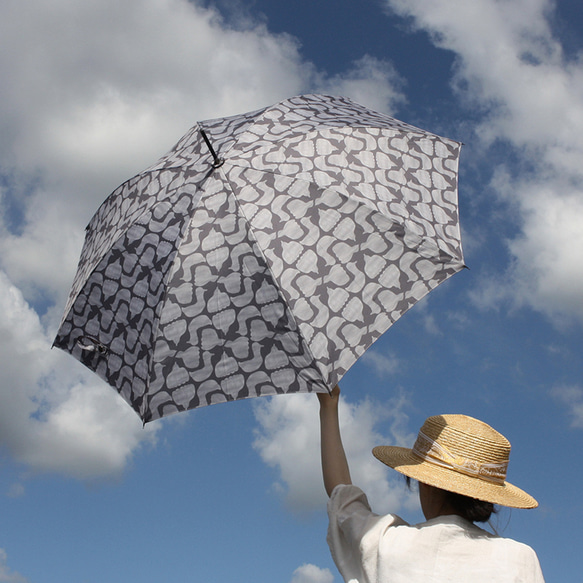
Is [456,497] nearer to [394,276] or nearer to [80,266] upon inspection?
[394,276]

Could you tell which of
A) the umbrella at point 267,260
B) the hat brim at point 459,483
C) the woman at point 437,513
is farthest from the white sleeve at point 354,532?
the umbrella at point 267,260

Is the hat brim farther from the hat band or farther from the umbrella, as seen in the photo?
the umbrella

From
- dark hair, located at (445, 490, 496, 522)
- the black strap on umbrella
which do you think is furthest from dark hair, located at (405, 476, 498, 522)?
the black strap on umbrella

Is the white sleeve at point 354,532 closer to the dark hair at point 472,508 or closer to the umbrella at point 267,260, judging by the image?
the dark hair at point 472,508

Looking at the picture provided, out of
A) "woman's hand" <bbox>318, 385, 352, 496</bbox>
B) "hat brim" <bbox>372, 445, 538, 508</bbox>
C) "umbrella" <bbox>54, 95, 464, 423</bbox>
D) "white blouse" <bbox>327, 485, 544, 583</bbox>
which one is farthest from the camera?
"umbrella" <bbox>54, 95, 464, 423</bbox>

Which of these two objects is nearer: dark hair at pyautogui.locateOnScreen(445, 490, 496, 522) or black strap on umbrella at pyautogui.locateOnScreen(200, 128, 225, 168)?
dark hair at pyautogui.locateOnScreen(445, 490, 496, 522)

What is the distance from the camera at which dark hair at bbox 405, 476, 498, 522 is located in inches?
118

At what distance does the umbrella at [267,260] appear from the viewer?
139 inches

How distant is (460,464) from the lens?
3.03 m

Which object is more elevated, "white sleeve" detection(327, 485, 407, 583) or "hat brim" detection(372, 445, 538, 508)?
"hat brim" detection(372, 445, 538, 508)

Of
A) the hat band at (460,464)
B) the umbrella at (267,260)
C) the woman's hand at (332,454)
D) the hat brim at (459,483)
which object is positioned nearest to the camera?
the hat brim at (459,483)

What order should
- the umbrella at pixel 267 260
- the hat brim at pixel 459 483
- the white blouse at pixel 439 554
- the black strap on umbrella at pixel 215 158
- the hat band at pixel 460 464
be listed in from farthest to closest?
the black strap on umbrella at pixel 215 158 < the umbrella at pixel 267 260 < the hat band at pixel 460 464 < the hat brim at pixel 459 483 < the white blouse at pixel 439 554

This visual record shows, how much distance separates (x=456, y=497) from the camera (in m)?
3.03

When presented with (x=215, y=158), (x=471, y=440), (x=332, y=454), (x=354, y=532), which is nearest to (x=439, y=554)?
(x=354, y=532)
